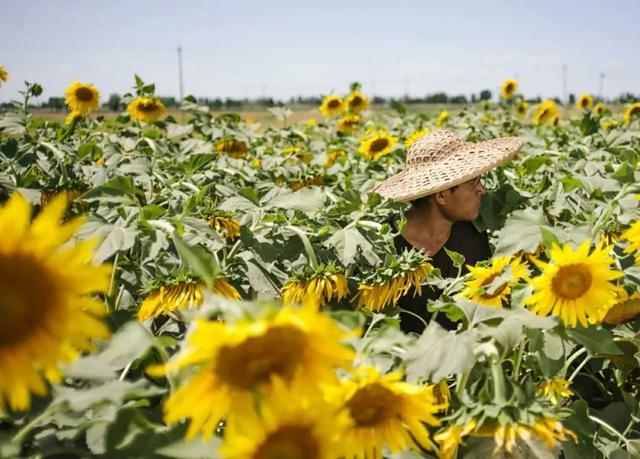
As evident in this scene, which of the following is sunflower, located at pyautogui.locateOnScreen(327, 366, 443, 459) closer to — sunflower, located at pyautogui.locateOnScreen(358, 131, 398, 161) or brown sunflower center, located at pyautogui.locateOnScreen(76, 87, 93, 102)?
sunflower, located at pyautogui.locateOnScreen(358, 131, 398, 161)

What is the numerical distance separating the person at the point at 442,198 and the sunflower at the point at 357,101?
3181 millimetres

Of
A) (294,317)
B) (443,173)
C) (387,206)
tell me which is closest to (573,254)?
(294,317)

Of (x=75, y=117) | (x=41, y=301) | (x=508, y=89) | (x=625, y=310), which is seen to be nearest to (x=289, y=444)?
(x=41, y=301)

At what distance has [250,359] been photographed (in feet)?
2.26

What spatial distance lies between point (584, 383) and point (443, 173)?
876 millimetres

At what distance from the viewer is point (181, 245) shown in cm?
82

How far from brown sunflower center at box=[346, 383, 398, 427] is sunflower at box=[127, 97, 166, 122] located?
3616 millimetres

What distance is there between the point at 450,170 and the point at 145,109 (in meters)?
2.60

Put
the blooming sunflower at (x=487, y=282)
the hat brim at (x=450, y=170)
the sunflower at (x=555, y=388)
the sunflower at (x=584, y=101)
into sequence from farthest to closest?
the sunflower at (x=584, y=101), the hat brim at (x=450, y=170), the blooming sunflower at (x=487, y=282), the sunflower at (x=555, y=388)

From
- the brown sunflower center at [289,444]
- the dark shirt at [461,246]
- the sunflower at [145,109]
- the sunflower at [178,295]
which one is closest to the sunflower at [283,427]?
the brown sunflower center at [289,444]

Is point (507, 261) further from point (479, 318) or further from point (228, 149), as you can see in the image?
point (228, 149)

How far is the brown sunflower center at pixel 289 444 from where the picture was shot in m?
0.70

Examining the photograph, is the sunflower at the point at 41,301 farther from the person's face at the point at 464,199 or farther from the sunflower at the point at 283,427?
the person's face at the point at 464,199

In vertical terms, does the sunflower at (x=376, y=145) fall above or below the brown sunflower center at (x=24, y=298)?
below
